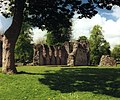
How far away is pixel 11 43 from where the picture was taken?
2867 centimetres

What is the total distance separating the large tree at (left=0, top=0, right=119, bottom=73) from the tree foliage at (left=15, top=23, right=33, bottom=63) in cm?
Result: 5133

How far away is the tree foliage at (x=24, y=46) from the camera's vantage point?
290 feet

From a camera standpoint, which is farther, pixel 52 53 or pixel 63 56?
pixel 52 53

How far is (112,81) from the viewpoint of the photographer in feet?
82.6

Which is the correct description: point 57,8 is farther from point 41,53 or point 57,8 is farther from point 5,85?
point 41,53

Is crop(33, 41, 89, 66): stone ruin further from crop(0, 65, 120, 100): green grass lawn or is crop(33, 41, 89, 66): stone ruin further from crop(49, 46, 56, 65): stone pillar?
crop(0, 65, 120, 100): green grass lawn

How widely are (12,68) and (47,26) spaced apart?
32.1 feet

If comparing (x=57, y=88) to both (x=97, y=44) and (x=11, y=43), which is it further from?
(x=97, y=44)

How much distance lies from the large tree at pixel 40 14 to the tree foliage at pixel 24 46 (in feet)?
168

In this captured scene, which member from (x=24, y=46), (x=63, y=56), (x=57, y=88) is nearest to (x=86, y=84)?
(x=57, y=88)

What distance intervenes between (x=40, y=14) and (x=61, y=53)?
42398 mm

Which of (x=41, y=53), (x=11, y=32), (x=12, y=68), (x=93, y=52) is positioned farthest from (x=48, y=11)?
(x=93, y=52)

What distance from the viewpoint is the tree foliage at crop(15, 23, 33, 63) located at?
8844 centimetres

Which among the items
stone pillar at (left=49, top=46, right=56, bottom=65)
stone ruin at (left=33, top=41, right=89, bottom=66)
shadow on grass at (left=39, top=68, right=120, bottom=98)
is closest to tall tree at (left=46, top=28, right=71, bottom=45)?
stone pillar at (left=49, top=46, right=56, bottom=65)
